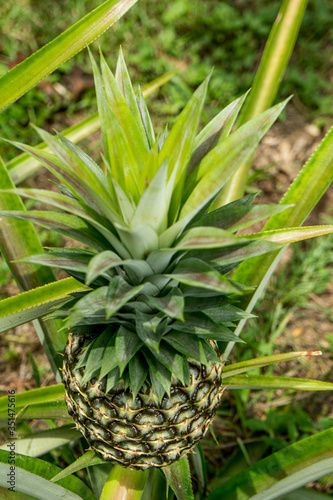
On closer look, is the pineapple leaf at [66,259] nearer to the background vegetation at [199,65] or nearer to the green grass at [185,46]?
the background vegetation at [199,65]

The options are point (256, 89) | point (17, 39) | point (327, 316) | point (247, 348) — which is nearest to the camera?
point (256, 89)

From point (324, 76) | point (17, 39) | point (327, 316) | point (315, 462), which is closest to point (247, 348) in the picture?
point (327, 316)

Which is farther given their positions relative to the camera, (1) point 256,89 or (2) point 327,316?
(2) point 327,316

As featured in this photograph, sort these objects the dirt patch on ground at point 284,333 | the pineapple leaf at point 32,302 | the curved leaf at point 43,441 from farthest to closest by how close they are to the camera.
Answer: the dirt patch on ground at point 284,333 < the curved leaf at point 43,441 < the pineapple leaf at point 32,302

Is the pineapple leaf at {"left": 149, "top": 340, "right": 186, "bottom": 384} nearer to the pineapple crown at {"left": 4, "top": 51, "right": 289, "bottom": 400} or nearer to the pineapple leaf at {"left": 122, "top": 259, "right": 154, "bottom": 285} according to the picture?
the pineapple crown at {"left": 4, "top": 51, "right": 289, "bottom": 400}

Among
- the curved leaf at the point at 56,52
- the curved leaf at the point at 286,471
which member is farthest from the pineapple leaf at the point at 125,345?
the curved leaf at the point at 56,52

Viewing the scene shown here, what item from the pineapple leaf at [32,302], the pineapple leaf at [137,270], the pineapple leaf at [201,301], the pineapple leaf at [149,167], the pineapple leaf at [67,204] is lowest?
the pineapple leaf at [201,301]

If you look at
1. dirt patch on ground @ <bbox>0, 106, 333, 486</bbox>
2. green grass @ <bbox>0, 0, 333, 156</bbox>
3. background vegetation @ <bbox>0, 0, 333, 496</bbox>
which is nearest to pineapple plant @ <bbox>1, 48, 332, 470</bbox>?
dirt patch on ground @ <bbox>0, 106, 333, 486</bbox>

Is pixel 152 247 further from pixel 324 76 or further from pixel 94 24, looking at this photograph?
pixel 324 76
